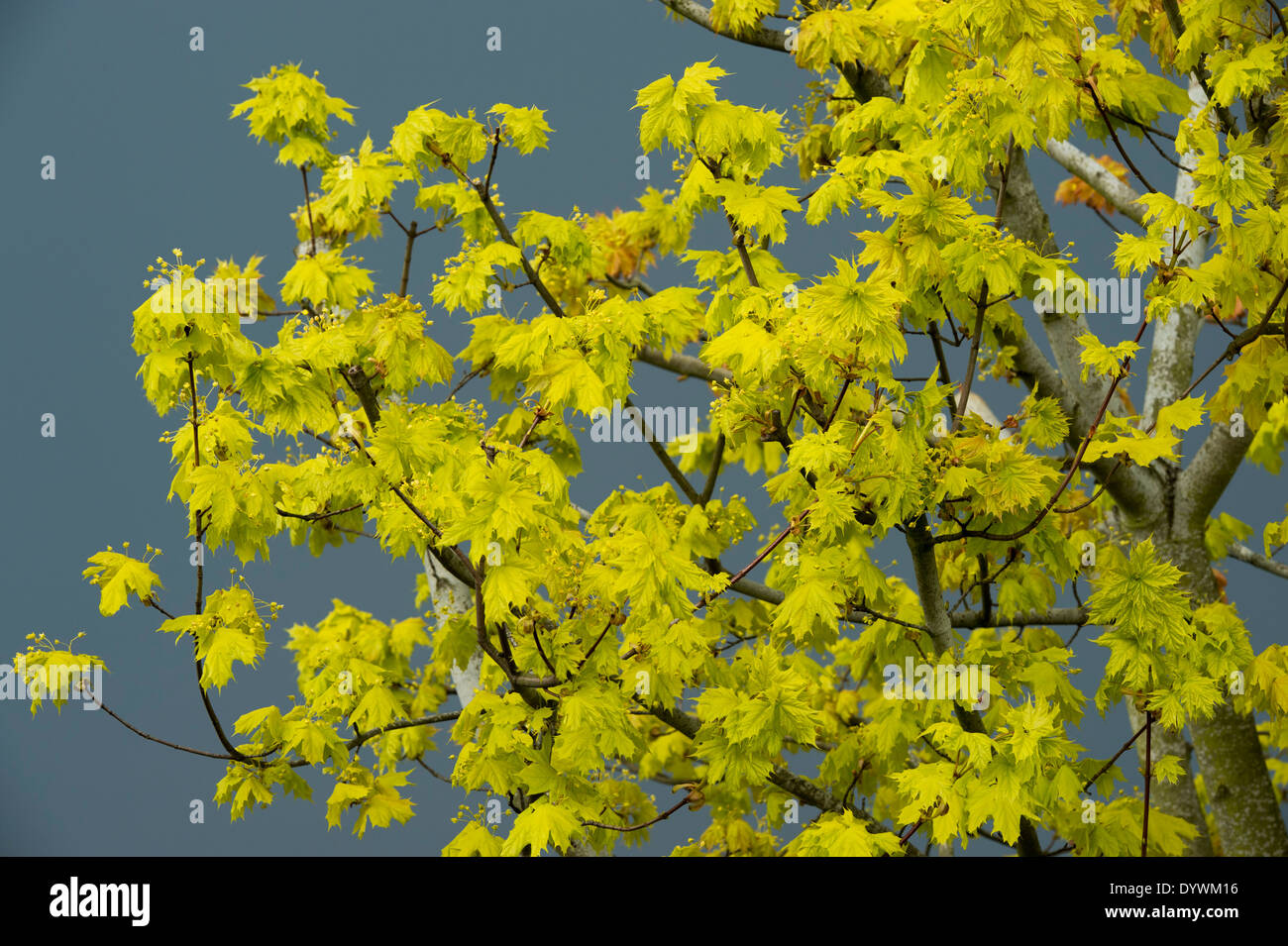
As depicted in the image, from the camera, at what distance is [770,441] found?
460 centimetres

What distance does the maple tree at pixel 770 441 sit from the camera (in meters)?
4.02

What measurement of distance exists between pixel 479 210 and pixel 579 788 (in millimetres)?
2379

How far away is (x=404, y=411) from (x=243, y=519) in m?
0.70

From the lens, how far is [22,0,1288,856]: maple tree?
4.02 m

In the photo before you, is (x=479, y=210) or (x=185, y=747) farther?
(x=479, y=210)

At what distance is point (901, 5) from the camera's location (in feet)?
16.4

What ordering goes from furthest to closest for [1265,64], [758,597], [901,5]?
[758,597], [901,5], [1265,64]

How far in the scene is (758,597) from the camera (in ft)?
17.9
